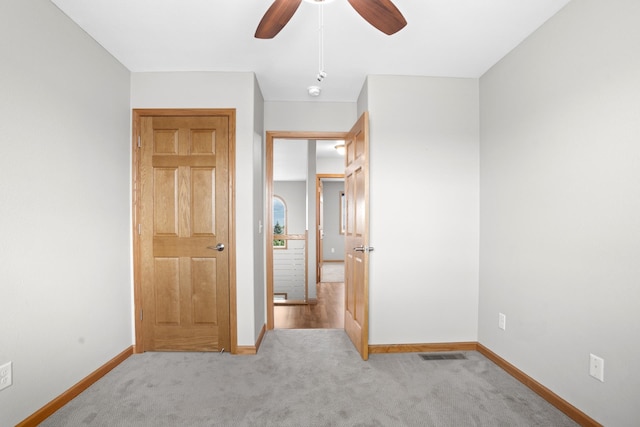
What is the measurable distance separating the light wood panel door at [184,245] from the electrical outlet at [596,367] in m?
2.55

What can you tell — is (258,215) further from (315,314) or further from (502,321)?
(502,321)

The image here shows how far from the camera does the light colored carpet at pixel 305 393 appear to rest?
1.92 metres

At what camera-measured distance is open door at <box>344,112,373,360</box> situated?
2.72 metres

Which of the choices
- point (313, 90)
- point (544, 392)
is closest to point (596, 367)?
point (544, 392)

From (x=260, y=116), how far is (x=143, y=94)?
1.05 meters

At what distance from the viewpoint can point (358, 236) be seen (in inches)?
120

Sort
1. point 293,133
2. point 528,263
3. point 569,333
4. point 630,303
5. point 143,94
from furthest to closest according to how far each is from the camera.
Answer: point 293,133
point 143,94
point 528,263
point 569,333
point 630,303

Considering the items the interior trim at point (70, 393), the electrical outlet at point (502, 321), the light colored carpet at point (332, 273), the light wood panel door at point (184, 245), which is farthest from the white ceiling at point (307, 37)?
the light colored carpet at point (332, 273)

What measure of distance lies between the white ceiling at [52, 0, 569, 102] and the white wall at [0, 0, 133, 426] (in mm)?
326

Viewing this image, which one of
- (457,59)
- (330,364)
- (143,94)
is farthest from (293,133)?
(330,364)

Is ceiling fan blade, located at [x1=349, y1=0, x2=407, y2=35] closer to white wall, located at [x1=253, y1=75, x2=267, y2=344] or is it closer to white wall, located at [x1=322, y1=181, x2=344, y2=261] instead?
white wall, located at [x1=253, y1=75, x2=267, y2=344]

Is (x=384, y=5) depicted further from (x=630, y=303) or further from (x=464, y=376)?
(x=464, y=376)

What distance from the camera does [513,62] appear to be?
2.52 m

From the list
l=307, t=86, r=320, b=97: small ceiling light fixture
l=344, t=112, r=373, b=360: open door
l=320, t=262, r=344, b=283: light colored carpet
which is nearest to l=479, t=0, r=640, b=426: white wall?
l=344, t=112, r=373, b=360: open door
